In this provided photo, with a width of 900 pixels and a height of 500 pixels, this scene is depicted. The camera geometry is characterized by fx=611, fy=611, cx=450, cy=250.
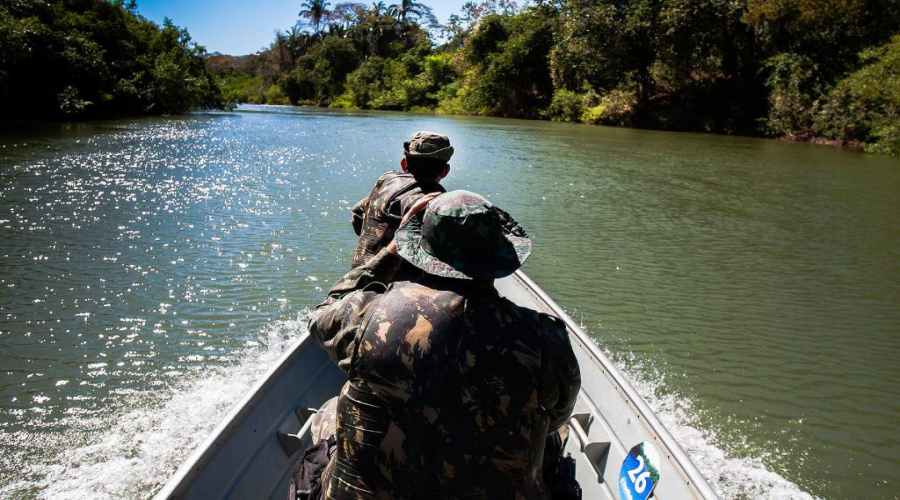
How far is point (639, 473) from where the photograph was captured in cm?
241

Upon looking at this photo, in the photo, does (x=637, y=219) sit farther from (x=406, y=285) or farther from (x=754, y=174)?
(x=406, y=285)

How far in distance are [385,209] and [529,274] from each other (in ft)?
12.8

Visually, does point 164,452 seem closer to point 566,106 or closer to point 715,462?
point 715,462

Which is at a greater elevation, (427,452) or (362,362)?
(362,362)

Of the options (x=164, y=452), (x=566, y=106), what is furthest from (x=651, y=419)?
(x=566, y=106)

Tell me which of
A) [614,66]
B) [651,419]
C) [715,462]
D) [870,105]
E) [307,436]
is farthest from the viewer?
[614,66]

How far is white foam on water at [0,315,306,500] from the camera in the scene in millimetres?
3303

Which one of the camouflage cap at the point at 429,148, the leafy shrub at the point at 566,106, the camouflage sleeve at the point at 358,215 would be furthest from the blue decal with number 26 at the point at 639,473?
the leafy shrub at the point at 566,106

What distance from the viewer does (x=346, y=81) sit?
64812 millimetres

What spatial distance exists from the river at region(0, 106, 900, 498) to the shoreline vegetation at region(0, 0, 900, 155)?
969 centimetres

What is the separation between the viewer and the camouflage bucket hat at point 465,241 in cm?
162

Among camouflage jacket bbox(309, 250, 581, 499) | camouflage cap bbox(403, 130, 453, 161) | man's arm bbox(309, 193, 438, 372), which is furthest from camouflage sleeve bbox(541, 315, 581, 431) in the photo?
camouflage cap bbox(403, 130, 453, 161)

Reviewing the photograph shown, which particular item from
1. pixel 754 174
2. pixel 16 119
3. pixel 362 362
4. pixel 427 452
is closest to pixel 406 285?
pixel 362 362

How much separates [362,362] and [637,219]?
28.6ft
